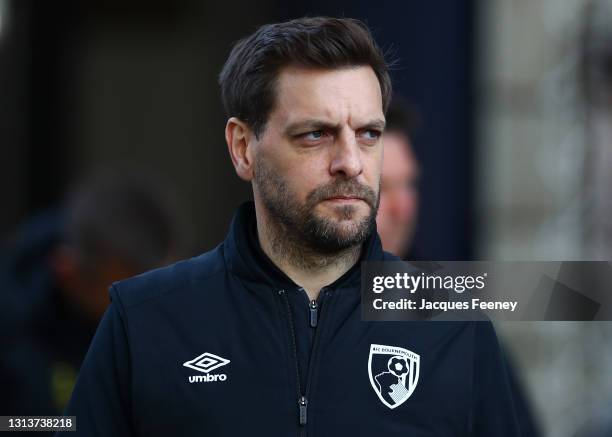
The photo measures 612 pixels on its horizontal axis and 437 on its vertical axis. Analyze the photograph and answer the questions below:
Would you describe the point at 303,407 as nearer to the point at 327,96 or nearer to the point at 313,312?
the point at 313,312

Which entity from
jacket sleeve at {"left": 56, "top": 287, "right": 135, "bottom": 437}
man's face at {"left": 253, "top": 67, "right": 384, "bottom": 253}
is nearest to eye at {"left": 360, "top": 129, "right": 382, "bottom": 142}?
man's face at {"left": 253, "top": 67, "right": 384, "bottom": 253}

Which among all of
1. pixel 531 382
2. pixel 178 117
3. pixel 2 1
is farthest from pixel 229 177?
pixel 531 382

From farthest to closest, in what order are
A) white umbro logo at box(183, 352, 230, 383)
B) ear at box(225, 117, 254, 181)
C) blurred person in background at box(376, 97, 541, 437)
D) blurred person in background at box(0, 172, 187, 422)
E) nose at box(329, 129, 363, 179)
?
blurred person in background at box(0, 172, 187, 422)
blurred person in background at box(376, 97, 541, 437)
ear at box(225, 117, 254, 181)
white umbro logo at box(183, 352, 230, 383)
nose at box(329, 129, 363, 179)

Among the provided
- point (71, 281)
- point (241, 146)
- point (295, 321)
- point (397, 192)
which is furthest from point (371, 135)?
point (71, 281)

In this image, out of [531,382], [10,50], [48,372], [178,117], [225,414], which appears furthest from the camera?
[178,117]

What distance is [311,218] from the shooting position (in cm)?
284

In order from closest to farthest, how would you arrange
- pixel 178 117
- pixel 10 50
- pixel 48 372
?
pixel 48 372, pixel 10 50, pixel 178 117

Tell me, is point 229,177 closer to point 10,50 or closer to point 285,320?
point 10,50

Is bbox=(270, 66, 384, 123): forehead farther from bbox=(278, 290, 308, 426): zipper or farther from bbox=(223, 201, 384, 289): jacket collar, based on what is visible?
bbox=(278, 290, 308, 426): zipper

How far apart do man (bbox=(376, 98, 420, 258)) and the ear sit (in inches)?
69.2

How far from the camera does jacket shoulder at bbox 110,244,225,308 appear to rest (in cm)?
300

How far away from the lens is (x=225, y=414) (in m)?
2.85

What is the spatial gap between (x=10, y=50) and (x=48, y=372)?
4.03 metres

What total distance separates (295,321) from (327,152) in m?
0.42
